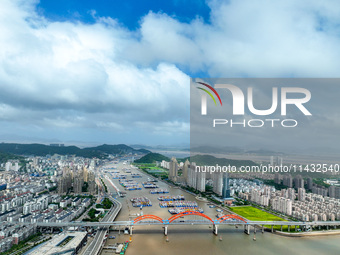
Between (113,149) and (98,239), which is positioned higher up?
(113,149)

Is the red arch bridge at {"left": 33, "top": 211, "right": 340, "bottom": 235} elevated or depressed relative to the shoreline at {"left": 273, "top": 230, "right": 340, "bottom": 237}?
elevated

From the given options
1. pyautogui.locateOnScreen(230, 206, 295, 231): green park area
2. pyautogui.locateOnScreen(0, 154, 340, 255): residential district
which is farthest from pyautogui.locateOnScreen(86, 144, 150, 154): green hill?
pyautogui.locateOnScreen(230, 206, 295, 231): green park area

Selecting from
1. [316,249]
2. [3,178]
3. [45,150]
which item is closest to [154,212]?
[316,249]

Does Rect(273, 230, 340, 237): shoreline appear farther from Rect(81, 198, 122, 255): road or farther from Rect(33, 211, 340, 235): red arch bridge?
Rect(81, 198, 122, 255): road

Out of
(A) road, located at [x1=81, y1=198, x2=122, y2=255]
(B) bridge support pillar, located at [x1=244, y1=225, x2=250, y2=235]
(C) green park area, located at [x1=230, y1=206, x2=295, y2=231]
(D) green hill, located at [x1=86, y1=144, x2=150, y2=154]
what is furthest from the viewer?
(D) green hill, located at [x1=86, y1=144, x2=150, y2=154]

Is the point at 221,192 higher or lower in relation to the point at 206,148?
lower

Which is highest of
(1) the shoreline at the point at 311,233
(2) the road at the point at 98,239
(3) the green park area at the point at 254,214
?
(2) the road at the point at 98,239

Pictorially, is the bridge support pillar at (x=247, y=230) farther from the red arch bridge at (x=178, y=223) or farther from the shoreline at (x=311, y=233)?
the shoreline at (x=311, y=233)

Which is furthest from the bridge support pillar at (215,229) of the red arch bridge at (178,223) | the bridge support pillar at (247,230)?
the bridge support pillar at (247,230)

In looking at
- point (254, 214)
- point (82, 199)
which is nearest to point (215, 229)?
point (254, 214)

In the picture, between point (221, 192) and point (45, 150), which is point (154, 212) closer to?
point (221, 192)

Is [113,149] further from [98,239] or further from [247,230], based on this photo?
[247,230]
